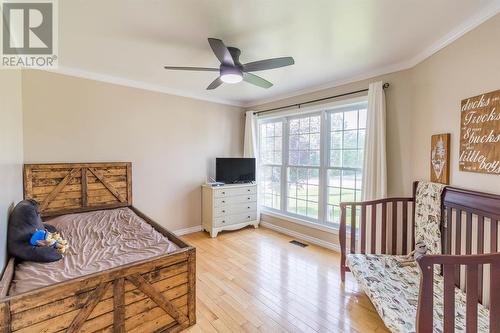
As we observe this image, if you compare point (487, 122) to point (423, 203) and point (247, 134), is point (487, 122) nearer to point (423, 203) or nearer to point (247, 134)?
point (423, 203)

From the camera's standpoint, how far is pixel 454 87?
2021 millimetres

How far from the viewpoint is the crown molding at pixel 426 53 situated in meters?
1.69

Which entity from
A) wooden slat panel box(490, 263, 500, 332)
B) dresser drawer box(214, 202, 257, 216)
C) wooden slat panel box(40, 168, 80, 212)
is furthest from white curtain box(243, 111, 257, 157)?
wooden slat panel box(490, 263, 500, 332)

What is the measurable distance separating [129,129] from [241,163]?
1.95m

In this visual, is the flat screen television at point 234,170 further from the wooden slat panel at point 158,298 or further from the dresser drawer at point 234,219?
the wooden slat panel at point 158,298

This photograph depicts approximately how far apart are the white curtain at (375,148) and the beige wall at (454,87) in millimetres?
313

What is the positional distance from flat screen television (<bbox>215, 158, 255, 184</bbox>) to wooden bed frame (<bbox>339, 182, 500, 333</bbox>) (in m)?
2.17

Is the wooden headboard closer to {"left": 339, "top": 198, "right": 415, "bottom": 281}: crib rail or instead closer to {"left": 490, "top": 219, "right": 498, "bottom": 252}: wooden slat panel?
{"left": 339, "top": 198, "right": 415, "bottom": 281}: crib rail

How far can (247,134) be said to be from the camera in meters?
4.60

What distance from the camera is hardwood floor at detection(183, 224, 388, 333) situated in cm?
189

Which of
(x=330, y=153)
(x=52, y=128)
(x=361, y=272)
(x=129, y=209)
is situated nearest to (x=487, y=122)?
(x=361, y=272)

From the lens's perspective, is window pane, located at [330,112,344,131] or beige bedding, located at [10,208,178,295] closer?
beige bedding, located at [10,208,178,295]

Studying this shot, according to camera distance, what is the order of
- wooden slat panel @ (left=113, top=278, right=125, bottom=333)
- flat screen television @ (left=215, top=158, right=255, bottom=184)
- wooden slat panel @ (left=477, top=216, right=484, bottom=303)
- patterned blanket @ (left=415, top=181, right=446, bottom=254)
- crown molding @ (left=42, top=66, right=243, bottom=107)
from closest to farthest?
wooden slat panel @ (left=113, top=278, right=125, bottom=333)
wooden slat panel @ (left=477, top=216, right=484, bottom=303)
patterned blanket @ (left=415, top=181, right=446, bottom=254)
crown molding @ (left=42, top=66, right=243, bottom=107)
flat screen television @ (left=215, top=158, right=255, bottom=184)

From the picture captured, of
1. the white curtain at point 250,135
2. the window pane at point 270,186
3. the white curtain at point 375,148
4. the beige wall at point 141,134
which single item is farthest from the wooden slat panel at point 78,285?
the white curtain at point 250,135
